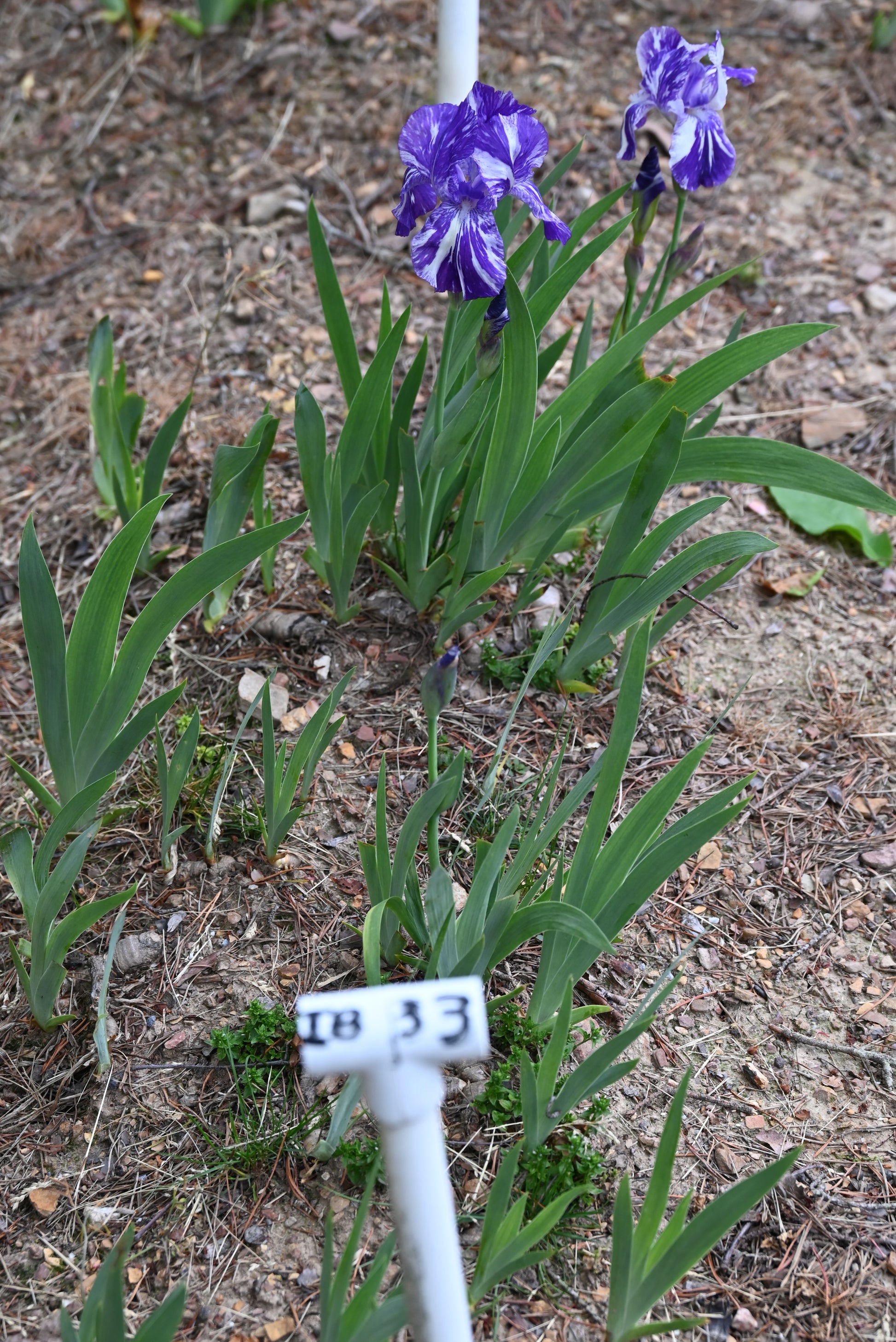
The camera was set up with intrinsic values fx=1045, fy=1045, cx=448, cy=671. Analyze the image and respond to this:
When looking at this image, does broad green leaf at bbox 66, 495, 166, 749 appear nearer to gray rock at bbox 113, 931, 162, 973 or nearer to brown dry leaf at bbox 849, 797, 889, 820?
gray rock at bbox 113, 931, 162, 973

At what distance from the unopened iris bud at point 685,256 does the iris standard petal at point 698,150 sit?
0.43 feet

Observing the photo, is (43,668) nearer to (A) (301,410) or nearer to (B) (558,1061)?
(A) (301,410)

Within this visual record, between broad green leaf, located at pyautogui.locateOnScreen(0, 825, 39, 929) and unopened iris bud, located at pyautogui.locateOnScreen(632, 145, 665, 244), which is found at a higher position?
unopened iris bud, located at pyautogui.locateOnScreen(632, 145, 665, 244)

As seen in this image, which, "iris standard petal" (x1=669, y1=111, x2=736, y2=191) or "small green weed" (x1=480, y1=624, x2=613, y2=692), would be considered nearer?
"iris standard petal" (x1=669, y1=111, x2=736, y2=191)

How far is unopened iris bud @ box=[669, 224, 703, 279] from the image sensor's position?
1773 millimetres

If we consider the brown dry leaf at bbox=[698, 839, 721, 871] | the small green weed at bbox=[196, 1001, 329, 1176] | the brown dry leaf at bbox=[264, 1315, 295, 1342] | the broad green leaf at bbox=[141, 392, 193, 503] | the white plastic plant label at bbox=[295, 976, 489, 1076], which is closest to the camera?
the white plastic plant label at bbox=[295, 976, 489, 1076]

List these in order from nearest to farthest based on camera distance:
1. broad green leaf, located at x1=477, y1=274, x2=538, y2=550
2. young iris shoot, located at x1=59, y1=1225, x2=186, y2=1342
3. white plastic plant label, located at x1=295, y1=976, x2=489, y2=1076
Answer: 1. white plastic plant label, located at x1=295, y1=976, x2=489, y2=1076
2. young iris shoot, located at x1=59, y1=1225, x2=186, y2=1342
3. broad green leaf, located at x1=477, y1=274, x2=538, y2=550

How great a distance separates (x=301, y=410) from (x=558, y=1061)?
39.6 inches

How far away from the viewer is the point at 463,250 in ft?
4.41

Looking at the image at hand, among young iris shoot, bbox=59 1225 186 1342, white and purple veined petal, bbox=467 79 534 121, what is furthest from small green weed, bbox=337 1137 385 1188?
white and purple veined petal, bbox=467 79 534 121

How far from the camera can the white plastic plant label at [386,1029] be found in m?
0.77

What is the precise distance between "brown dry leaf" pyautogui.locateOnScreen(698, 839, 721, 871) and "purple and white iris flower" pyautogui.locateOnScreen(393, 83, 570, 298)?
0.89 m

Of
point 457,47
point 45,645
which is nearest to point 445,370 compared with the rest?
point 457,47

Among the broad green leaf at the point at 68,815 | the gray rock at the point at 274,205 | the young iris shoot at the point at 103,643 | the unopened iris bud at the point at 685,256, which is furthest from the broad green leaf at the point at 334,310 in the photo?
the gray rock at the point at 274,205
